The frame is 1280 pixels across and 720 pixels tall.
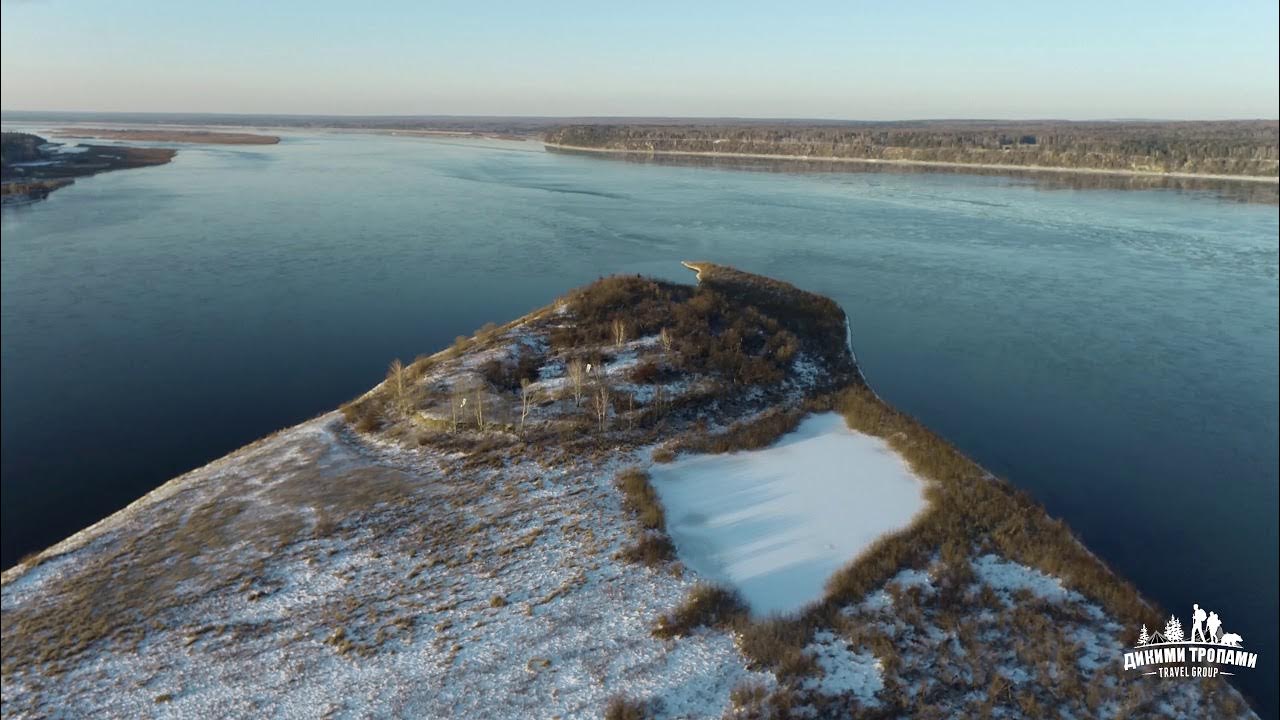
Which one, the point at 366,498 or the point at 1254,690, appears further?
the point at 366,498

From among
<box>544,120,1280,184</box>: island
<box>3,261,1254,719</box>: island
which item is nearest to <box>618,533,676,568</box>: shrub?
<box>3,261,1254,719</box>: island

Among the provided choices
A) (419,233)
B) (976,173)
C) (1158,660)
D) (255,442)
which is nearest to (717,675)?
(1158,660)

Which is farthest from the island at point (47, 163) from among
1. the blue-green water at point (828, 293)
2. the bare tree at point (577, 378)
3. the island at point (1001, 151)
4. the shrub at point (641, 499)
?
the island at point (1001, 151)

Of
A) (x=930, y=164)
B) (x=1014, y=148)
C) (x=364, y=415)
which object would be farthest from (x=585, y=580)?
(x=1014, y=148)

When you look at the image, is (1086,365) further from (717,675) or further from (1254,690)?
(717,675)

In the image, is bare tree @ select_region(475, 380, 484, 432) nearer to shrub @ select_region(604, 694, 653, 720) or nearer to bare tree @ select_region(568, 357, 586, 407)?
bare tree @ select_region(568, 357, 586, 407)

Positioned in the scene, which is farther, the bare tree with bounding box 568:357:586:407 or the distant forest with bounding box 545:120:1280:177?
the distant forest with bounding box 545:120:1280:177

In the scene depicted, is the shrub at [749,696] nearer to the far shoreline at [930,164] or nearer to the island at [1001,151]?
the far shoreline at [930,164]
